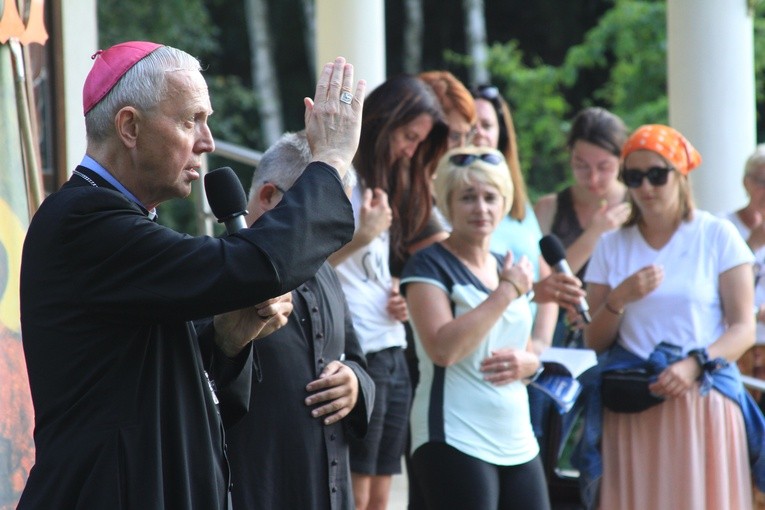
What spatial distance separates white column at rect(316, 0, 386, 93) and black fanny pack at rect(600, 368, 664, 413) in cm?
268

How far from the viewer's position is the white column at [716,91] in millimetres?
6945

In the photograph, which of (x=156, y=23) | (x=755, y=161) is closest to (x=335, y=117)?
(x=755, y=161)

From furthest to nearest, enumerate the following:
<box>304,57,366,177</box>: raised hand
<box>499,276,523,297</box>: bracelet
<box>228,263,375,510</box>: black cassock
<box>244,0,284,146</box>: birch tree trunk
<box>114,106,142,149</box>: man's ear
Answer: <box>244,0,284,146</box>: birch tree trunk → <box>499,276,523,297</box>: bracelet → <box>228,263,375,510</box>: black cassock → <box>304,57,366,177</box>: raised hand → <box>114,106,142,149</box>: man's ear

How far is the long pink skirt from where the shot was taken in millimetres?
4832

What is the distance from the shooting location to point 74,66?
17.6 ft

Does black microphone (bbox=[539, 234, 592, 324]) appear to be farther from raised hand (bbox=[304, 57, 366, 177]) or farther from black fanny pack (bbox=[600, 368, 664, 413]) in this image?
raised hand (bbox=[304, 57, 366, 177])

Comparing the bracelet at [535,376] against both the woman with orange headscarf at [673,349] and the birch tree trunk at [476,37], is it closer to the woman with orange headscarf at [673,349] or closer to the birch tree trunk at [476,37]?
the woman with orange headscarf at [673,349]

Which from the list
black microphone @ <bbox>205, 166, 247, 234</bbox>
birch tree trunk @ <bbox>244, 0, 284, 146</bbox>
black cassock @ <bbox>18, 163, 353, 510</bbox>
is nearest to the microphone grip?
black microphone @ <bbox>205, 166, 247, 234</bbox>

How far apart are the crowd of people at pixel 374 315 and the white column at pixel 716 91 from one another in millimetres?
786

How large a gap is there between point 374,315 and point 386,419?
1.32 ft

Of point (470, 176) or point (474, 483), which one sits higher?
point (470, 176)

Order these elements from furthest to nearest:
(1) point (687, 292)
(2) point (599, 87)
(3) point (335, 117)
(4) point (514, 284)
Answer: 1. (2) point (599, 87)
2. (1) point (687, 292)
3. (4) point (514, 284)
4. (3) point (335, 117)

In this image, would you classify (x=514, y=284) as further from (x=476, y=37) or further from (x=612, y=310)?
(x=476, y=37)

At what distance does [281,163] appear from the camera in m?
3.43
